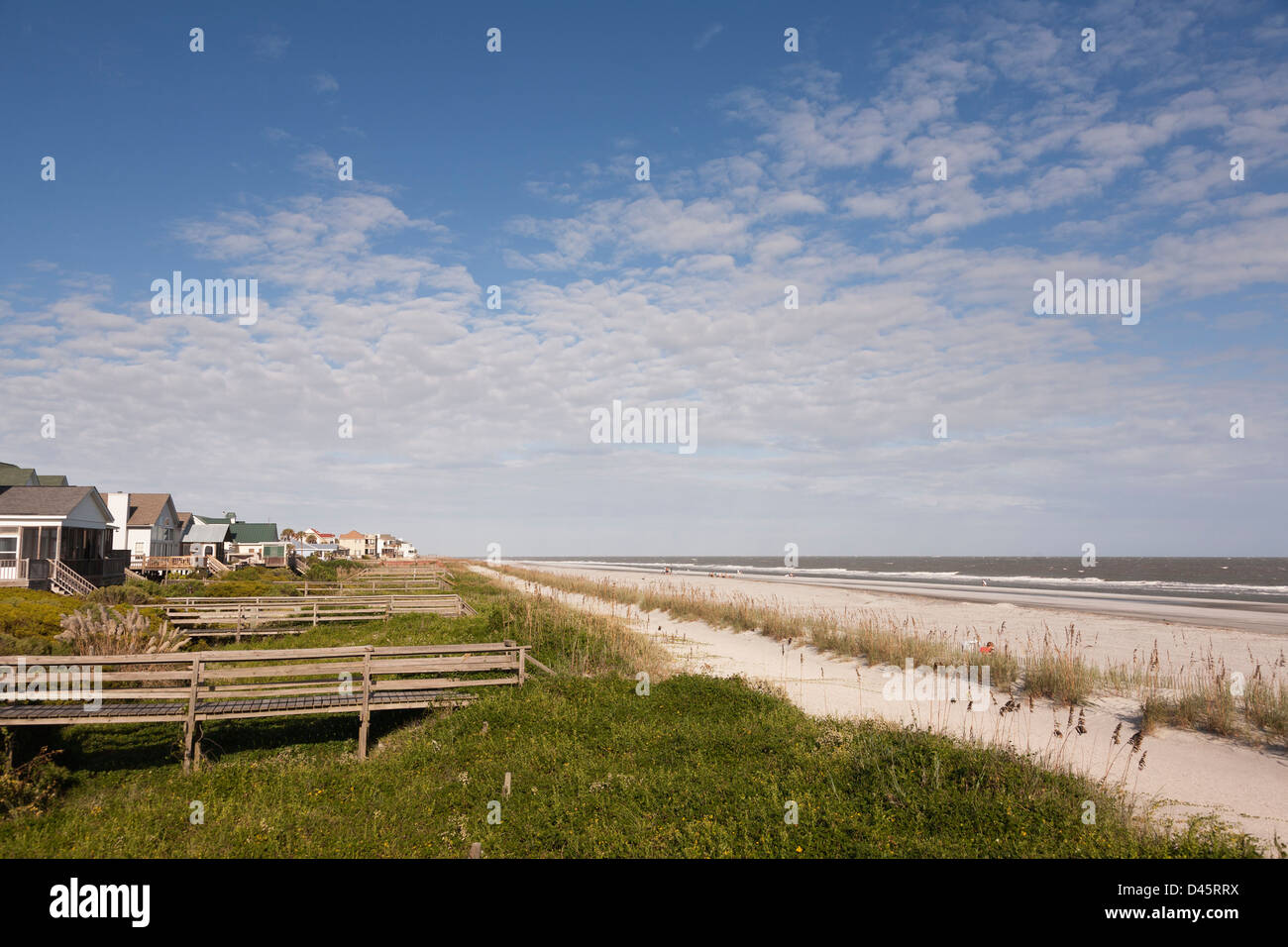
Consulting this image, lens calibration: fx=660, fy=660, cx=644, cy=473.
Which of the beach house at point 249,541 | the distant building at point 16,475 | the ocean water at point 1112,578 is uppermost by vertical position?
the distant building at point 16,475

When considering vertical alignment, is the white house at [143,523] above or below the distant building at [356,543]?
above

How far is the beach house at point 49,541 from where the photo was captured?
29.2 m

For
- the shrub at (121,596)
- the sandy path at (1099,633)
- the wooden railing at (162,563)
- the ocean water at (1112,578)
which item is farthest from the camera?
the ocean water at (1112,578)

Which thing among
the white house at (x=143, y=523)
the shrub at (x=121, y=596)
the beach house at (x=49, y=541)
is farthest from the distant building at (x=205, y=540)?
the shrub at (x=121, y=596)

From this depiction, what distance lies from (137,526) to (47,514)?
30138mm

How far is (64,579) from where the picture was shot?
3005 cm

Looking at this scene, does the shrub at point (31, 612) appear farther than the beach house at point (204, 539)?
No

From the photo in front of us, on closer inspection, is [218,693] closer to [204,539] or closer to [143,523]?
[143,523]

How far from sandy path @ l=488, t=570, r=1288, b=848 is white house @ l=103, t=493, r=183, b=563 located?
55.8 metres

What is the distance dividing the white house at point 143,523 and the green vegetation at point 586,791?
53.6 m

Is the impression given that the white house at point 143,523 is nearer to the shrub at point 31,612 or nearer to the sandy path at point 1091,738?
the shrub at point 31,612

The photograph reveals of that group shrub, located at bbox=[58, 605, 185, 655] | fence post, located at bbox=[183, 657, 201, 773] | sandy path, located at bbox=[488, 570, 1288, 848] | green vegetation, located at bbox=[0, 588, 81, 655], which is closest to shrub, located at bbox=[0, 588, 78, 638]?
green vegetation, located at bbox=[0, 588, 81, 655]
